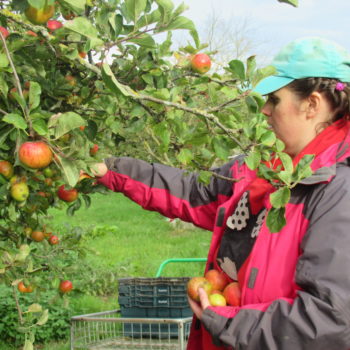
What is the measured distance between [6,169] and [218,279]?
75cm

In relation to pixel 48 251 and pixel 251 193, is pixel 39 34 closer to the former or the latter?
pixel 251 193

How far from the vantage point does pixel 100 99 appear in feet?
6.45

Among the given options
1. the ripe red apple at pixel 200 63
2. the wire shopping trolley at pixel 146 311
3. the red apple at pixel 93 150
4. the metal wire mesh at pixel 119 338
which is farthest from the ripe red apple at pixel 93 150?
the wire shopping trolley at pixel 146 311

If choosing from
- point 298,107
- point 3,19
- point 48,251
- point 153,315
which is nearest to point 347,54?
point 298,107

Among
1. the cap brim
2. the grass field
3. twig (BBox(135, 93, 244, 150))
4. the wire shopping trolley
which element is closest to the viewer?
twig (BBox(135, 93, 244, 150))

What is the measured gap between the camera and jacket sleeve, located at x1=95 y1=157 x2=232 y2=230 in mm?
2334

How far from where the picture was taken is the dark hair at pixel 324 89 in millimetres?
1821

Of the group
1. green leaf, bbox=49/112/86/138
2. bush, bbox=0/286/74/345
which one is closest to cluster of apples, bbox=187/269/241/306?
green leaf, bbox=49/112/86/138

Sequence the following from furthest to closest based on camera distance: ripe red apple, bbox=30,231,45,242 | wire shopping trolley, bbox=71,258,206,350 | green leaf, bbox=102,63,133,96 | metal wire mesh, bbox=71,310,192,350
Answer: wire shopping trolley, bbox=71,258,206,350 → metal wire mesh, bbox=71,310,192,350 → ripe red apple, bbox=30,231,45,242 → green leaf, bbox=102,63,133,96

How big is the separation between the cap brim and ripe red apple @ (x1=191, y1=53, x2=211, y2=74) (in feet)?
0.60

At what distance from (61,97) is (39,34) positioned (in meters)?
0.33

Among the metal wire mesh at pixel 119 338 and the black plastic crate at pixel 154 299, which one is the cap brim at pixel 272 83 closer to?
the metal wire mesh at pixel 119 338

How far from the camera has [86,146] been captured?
1695 millimetres

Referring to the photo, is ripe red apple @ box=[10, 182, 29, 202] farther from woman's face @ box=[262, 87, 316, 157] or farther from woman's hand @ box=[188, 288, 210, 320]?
woman's face @ box=[262, 87, 316, 157]
